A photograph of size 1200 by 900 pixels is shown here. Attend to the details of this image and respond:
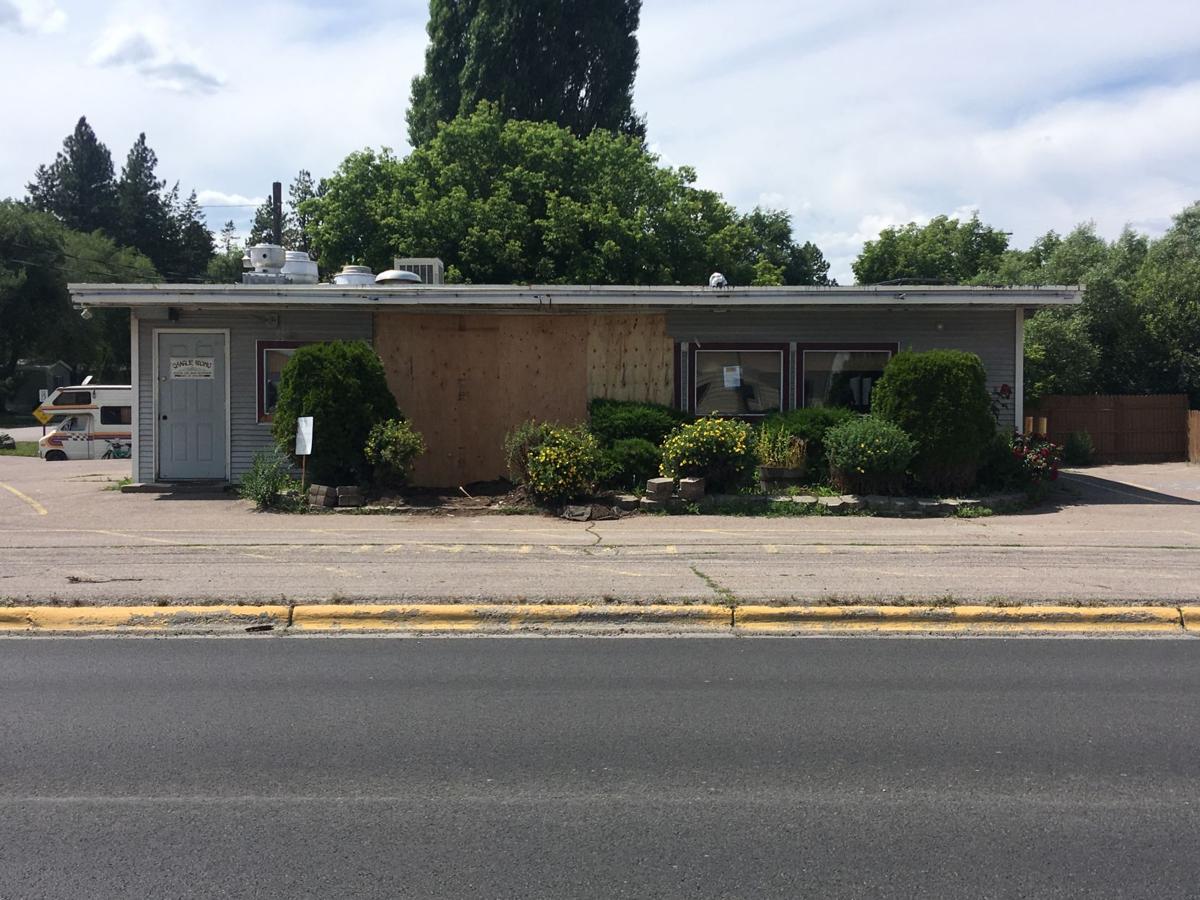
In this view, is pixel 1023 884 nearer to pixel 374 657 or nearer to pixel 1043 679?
pixel 1043 679

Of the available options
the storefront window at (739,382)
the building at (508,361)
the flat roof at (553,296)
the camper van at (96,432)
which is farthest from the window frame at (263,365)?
the camper van at (96,432)

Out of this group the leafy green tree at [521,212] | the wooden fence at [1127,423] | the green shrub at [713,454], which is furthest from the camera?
the leafy green tree at [521,212]

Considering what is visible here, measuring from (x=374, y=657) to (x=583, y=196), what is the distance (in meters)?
27.5

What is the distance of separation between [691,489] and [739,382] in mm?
3422

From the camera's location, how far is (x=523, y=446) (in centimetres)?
1576

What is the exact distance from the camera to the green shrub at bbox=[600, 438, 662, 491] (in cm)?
1606

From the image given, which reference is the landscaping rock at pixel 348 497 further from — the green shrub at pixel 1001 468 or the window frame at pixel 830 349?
the green shrub at pixel 1001 468

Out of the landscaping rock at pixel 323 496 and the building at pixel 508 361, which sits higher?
the building at pixel 508 361

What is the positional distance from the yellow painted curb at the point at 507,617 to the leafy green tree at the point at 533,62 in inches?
1341

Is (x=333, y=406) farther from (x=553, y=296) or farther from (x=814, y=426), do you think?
(x=814, y=426)

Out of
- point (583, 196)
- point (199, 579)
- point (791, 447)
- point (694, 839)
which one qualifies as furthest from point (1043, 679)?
point (583, 196)

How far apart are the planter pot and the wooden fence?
12.6m

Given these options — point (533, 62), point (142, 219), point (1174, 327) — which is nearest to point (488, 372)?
point (1174, 327)

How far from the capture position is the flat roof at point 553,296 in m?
16.6
